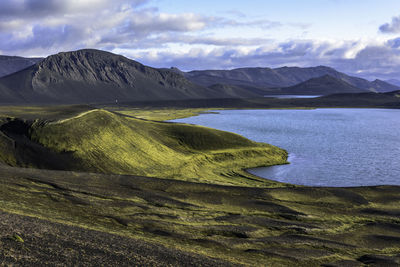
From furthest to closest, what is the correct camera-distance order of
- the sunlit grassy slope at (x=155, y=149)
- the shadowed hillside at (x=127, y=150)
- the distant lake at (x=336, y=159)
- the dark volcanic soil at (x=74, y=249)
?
the distant lake at (x=336, y=159) < the sunlit grassy slope at (x=155, y=149) < the shadowed hillside at (x=127, y=150) < the dark volcanic soil at (x=74, y=249)

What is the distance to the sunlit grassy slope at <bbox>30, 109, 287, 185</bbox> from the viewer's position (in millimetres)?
46625

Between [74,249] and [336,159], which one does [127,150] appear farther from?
[74,249]

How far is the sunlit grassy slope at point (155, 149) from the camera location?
46.6m

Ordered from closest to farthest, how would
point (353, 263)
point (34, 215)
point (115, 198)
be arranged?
point (353, 263) → point (34, 215) → point (115, 198)

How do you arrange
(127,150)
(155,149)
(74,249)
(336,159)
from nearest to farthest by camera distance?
(74,249), (127,150), (155,149), (336,159)

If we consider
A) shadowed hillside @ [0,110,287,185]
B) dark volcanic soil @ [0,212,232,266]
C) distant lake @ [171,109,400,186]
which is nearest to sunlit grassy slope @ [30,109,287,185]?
shadowed hillside @ [0,110,287,185]

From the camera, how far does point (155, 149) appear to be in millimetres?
54750

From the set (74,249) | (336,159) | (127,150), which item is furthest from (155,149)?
(74,249)

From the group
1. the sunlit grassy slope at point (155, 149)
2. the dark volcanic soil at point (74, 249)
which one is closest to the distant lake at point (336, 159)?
the sunlit grassy slope at point (155, 149)

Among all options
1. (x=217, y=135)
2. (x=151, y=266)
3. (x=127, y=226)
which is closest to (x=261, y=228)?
(x=127, y=226)

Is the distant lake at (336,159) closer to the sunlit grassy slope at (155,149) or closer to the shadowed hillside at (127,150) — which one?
the sunlit grassy slope at (155,149)

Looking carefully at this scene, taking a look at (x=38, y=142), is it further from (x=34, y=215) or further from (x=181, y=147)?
(x=34, y=215)

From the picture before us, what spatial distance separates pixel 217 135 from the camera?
65562mm

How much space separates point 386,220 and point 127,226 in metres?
19.2
